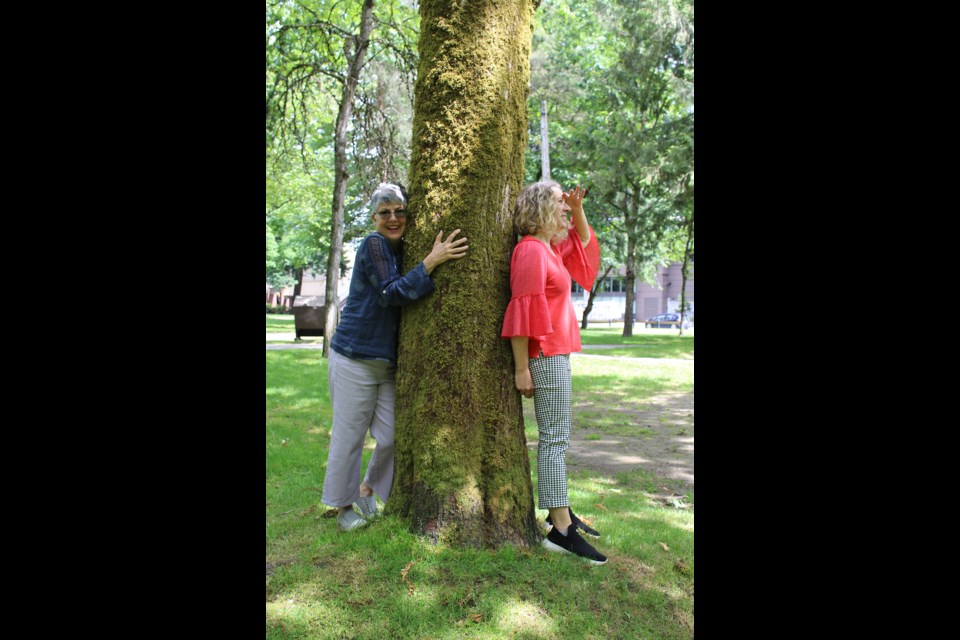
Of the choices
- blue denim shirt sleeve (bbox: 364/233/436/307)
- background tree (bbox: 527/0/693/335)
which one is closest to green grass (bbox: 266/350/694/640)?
blue denim shirt sleeve (bbox: 364/233/436/307)

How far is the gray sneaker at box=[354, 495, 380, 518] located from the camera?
390 centimetres

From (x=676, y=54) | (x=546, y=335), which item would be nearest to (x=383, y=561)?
(x=546, y=335)

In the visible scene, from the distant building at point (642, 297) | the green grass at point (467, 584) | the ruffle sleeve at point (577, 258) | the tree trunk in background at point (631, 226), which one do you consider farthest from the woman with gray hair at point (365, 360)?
the distant building at point (642, 297)

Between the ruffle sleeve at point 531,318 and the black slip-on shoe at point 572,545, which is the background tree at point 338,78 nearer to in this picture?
the ruffle sleeve at point 531,318

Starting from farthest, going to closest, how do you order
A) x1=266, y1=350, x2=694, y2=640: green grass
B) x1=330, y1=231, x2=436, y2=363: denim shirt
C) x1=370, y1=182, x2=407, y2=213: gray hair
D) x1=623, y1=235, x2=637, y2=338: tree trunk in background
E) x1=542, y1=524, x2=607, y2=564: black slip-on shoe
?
x1=623, y1=235, x2=637, y2=338: tree trunk in background < x1=370, y1=182, x2=407, y2=213: gray hair < x1=330, y1=231, x2=436, y2=363: denim shirt < x1=542, y1=524, x2=607, y2=564: black slip-on shoe < x1=266, y1=350, x2=694, y2=640: green grass

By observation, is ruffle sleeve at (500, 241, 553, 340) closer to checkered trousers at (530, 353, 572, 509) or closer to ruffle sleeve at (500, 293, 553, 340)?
ruffle sleeve at (500, 293, 553, 340)

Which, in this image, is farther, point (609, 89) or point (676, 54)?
point (609, 89)

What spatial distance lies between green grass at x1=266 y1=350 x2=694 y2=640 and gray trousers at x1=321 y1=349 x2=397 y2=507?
284 millimetres

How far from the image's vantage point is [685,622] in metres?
2.89

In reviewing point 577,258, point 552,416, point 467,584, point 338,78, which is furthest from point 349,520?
point 338,78

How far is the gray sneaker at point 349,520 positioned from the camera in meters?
3.75
